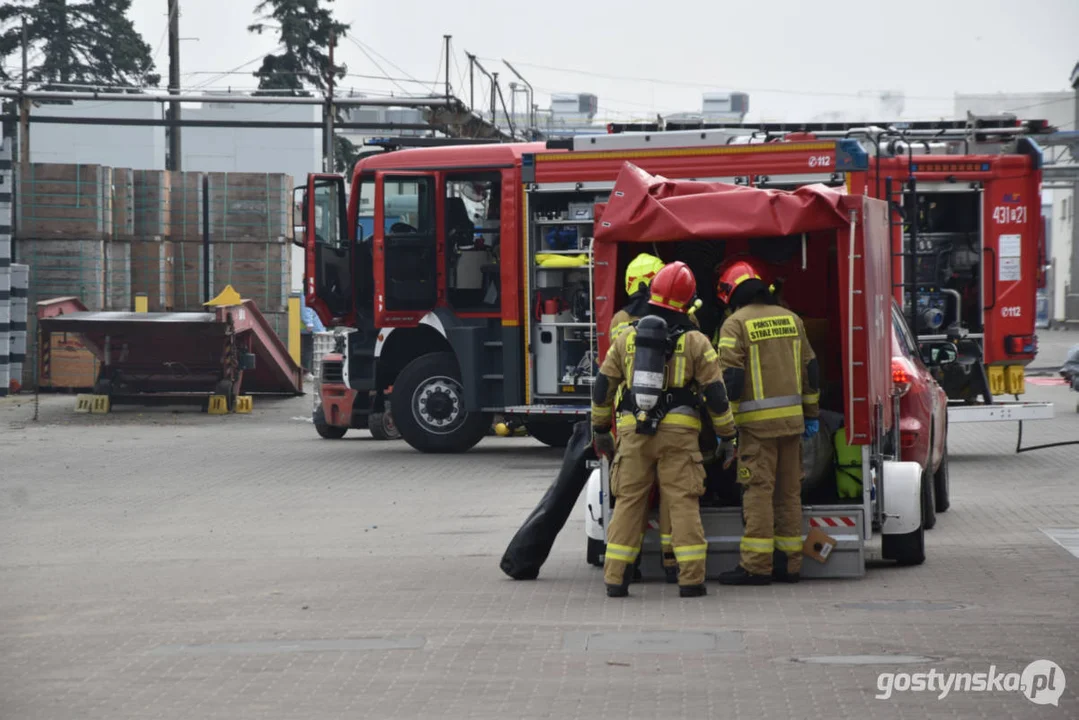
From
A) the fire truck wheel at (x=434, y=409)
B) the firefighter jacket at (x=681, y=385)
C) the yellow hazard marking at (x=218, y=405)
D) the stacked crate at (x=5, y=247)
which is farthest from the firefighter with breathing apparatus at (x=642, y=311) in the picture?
the stacked crate at (x=5, y=247)

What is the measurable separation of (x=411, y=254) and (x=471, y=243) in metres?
0.67

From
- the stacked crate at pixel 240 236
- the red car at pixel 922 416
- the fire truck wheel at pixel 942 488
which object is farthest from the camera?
A: the stacked crate at pixel 240 236

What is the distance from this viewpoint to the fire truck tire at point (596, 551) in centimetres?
1038

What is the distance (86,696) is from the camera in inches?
271

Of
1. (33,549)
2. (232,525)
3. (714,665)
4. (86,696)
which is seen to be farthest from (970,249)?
(86,696)

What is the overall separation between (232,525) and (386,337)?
6343 mm

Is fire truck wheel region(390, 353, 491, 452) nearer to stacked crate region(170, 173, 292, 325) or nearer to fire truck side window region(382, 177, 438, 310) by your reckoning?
fire truck side window region(382, 177, 438, 310)

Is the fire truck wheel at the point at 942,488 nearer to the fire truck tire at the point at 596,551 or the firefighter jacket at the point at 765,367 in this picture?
the fire truck tire at the point at 596,551

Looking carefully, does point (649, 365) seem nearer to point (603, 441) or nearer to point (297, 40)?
point (603, 441)

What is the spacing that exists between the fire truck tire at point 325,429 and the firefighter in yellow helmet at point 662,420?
42.8 feet

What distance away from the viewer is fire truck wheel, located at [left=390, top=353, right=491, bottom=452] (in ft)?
62.7

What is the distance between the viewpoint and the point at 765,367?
31.2 ft

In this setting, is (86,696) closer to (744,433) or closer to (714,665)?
(714,665)

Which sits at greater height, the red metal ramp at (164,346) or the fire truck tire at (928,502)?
the red metal ramp at (164,346)
